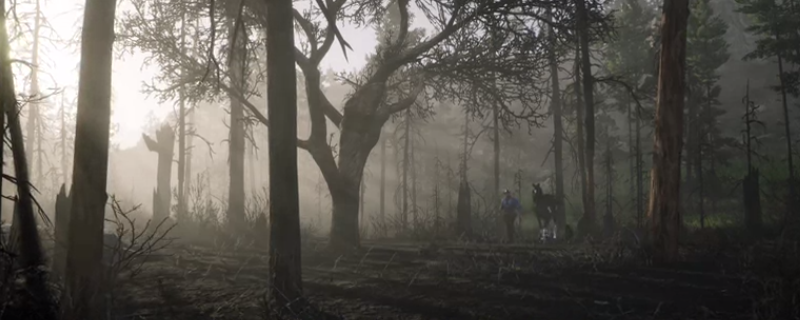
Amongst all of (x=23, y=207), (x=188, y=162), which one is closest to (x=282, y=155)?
(x=23, y=207)

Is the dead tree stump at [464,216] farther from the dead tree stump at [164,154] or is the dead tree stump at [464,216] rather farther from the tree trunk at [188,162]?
the dead tree stump at [164,154]

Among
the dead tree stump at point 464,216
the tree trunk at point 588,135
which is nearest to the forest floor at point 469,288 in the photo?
the tree trunk at point 588,135

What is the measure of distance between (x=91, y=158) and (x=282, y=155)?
2239 millimetres

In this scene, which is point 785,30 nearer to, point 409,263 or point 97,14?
point 409,263

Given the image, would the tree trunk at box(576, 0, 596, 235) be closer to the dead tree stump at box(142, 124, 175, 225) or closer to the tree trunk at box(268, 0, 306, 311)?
the tree trunk at box(268, 0, 306, 311)

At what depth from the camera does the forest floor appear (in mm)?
7227

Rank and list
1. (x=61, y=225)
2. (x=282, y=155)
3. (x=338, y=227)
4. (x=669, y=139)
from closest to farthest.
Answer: (x=282, y=155) → (x=61, y=225) → (x=669, y=139) → (x=338, y=227)

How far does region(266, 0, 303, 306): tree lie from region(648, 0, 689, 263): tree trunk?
6759mm

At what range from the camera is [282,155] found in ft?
24.9

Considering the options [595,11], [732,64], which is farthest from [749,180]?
[732,64]

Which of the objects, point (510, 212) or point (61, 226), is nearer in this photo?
point (61, 226)

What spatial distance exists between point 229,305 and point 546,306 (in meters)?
4.07

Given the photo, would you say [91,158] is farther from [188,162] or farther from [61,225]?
[188,162]

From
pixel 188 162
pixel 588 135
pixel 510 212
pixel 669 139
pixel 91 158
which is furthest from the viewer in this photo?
pixel 188 162
